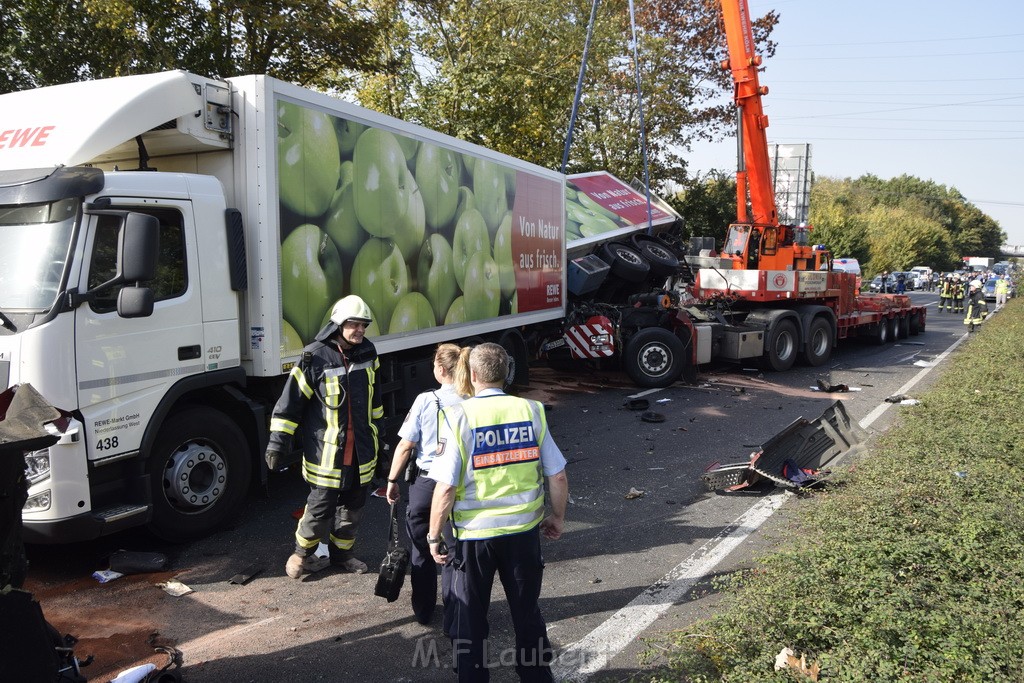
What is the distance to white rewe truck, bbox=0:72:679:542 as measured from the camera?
470cm

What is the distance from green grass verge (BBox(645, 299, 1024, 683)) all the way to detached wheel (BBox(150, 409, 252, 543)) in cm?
332

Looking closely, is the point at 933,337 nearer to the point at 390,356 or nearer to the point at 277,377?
the point at 390,356

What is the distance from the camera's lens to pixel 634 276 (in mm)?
13297

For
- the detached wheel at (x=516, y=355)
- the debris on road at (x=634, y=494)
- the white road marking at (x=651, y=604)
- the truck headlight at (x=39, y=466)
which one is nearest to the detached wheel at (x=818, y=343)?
the detached wheel at (x=516, y=355)

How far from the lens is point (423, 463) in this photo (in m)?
4.11

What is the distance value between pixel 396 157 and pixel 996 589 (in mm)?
5795

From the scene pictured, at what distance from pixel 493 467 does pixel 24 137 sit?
413 cm

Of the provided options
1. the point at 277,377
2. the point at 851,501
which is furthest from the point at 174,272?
the point at 851,501

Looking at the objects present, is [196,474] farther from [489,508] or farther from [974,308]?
[974,308]

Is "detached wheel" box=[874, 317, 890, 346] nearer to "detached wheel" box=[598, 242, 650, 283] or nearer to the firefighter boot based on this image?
"detached wheel" box=[598, 242, 650, 283]

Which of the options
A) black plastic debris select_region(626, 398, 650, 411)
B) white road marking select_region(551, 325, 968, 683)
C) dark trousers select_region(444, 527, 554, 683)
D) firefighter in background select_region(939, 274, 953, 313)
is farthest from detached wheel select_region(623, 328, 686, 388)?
firefighter in background select_region(939, 274, 953, 313)

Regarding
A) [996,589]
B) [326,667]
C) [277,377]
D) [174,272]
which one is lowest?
[326,667]

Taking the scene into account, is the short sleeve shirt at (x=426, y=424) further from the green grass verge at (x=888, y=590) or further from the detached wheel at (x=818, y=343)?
the detached wheel at (x=818, y=343)

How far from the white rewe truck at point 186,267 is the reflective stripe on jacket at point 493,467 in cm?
268
